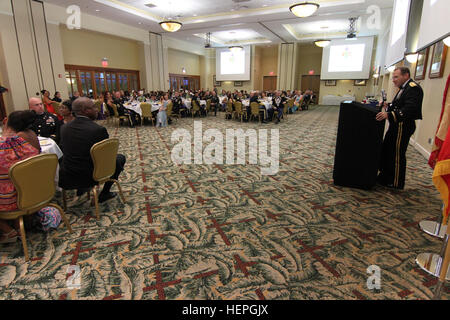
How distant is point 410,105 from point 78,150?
155 inches

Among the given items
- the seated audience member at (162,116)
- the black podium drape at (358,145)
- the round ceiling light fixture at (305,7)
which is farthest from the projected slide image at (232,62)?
the black podium drape at (358,145)

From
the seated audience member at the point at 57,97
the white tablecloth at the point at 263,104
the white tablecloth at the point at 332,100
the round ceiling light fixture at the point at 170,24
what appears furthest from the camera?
the white tablecloth at the point at 332,100

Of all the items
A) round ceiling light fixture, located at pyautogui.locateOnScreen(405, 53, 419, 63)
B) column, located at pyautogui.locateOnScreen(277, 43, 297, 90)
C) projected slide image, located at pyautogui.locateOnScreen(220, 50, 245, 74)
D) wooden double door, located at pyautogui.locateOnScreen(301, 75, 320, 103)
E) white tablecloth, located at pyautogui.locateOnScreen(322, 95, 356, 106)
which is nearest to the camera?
round ceiling light fixture, located at pyautogui.locateOnScreen(405, 53, 419, 63)

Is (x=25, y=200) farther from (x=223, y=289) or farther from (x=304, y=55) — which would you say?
(x=304, y=55)

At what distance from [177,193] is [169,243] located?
3.90ft

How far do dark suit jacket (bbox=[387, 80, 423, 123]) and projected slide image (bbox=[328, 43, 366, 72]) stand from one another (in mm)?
16814

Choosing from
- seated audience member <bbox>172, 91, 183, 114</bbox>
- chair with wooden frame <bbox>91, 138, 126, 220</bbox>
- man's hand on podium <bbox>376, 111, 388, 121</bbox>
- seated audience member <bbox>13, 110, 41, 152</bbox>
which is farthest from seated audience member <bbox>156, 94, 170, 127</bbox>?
man's hand on podium <bbox>376, 111, 388, 121</bbox>

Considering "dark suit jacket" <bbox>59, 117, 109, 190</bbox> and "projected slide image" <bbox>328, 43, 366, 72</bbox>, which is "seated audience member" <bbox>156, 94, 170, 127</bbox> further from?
"projected slide image" <bbox>328, 43, 366, 72</bbox>

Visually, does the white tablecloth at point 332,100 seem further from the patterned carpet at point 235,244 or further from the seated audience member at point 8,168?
the seated audience member at point 8,168

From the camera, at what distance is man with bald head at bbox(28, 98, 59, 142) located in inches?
153

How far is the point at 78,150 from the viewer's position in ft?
9.29

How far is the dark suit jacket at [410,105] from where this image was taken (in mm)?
3219

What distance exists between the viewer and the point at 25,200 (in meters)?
2.17

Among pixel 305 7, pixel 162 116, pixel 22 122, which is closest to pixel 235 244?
pixel 22 122
